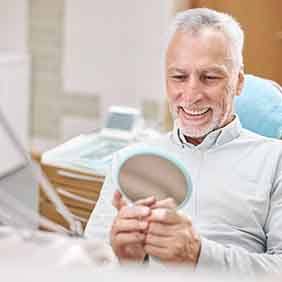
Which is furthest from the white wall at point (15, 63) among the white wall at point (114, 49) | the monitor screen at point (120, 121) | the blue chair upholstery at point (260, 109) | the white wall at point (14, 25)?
the blue chair upholstery at point (260, 109)

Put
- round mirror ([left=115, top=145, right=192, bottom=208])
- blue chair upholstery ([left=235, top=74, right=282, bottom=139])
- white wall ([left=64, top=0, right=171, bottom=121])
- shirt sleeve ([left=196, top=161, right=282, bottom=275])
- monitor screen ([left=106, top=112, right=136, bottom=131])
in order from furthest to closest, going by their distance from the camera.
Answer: white wall ([left=64, top=0, right=171, bottom=121]), monitor screen ([left=106, top=112, right=136, bottom=131]), blue chair upholstery ([left=235, top=74, right=282, bottom=139]), shirt sleeve ([left=196, top=161, right=282, bottom=275]), round mirror ([left=115, top=145, right=192, bottom=208])

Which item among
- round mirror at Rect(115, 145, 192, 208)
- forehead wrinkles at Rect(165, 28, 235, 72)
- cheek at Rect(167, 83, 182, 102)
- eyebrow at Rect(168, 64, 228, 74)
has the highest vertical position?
forehead wrinkles at Rect(165, 28, 235, 72)

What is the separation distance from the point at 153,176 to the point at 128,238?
96 millimetres

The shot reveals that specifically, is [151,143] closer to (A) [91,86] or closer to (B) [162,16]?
(B) [162,16]

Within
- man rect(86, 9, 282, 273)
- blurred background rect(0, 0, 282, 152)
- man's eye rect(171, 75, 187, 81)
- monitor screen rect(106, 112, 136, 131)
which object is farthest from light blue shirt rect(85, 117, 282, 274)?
blurred background rect(0, 0, 282, 152)

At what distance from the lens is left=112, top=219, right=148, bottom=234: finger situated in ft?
2.34

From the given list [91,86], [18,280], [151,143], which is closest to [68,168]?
[151,143]

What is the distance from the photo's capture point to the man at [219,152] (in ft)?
2.95

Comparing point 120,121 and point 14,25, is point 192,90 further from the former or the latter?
point 14,25

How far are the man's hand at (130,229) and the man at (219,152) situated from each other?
0.13m

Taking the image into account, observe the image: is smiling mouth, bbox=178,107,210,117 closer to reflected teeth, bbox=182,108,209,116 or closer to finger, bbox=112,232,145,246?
reflected teeth, bbox=182,108,209,116

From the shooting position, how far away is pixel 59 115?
2.55 metres

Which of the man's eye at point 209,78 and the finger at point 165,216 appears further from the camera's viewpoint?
the man's eye at point 209,78

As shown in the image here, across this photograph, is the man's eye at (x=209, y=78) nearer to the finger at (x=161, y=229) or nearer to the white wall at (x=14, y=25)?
the finger at (x=161, y=229)
